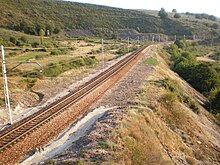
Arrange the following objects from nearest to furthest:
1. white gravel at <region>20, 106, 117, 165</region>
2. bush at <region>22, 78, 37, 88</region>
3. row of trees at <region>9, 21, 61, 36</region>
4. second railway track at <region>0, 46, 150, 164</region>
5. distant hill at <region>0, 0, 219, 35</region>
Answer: white gravel at <region>20, 106, 117, 165</region> → second railway track at <region>0, 46, 150, 164</region> → bush at <region>22, 78, 37, 88</region> → row of trees at <region>9, 21, 61, 36</region> → distant hill at <region>0, 0, 219, 35</region>

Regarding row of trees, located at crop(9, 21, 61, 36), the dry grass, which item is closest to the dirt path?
the dry grass

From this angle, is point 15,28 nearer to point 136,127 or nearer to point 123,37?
point 123,37

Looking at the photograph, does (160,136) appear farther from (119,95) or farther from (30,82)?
(30,82)

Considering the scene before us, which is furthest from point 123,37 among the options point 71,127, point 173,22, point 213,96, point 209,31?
point 71,127

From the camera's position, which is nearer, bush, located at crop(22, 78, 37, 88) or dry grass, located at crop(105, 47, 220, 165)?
dry grass, located at crop(105, 47, 220, 165)

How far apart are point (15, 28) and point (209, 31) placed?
3907 inches

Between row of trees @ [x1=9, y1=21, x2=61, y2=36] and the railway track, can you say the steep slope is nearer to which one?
the railway track

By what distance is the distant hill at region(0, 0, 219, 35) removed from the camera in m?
92.3

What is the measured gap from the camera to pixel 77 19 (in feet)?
380

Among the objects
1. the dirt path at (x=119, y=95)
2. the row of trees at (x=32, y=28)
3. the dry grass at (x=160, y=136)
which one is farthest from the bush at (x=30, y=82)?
the row of trees at (x=32, y=28)

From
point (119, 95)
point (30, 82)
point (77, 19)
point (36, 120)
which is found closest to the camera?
point (36, 120)

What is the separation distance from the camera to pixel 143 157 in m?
10.2

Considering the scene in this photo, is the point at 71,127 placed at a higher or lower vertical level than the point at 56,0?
lower

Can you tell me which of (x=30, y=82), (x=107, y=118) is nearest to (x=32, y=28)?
(x=30, y=82)
